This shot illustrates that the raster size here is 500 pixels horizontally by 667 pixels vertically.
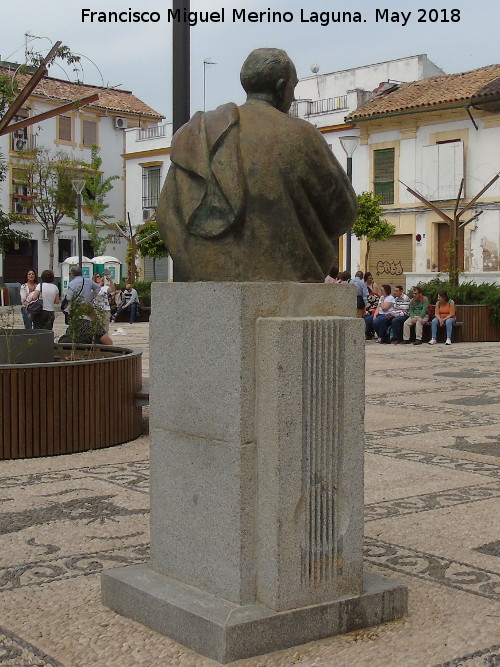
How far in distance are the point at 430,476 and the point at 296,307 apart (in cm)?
329

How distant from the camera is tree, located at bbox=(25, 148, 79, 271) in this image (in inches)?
1806

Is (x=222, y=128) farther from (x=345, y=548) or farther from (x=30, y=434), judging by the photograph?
(x=30, y=434)

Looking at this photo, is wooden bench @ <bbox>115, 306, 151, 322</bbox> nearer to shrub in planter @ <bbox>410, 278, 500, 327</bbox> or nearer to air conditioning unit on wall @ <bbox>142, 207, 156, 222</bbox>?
shrub in planter @ <bbox>410, 278, 500, 327</bbox>

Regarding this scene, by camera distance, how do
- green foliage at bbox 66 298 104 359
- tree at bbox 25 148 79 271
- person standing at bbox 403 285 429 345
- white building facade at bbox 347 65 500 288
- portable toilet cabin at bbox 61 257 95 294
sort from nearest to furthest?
1. green foliage at bbox 66 298 104 359
2. person standing at bbox 403 285 429 345
3. white building facade at bbox 347 65 500 288
4. portable toilet cabin at bbox 61 257 95 294
5. tree at bbox 25 148 79 271

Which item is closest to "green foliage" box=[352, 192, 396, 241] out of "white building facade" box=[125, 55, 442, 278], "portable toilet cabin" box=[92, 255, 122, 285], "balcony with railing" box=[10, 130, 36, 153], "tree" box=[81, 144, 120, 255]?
"white building facade" box=[125, 55, 442, 278]

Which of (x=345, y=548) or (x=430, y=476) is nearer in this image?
(x=345, y=548)

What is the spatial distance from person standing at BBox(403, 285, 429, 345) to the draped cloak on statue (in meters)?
15.9

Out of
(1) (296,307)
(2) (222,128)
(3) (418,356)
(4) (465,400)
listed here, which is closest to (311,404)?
(1) (296,307)

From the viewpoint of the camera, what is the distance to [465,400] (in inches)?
439

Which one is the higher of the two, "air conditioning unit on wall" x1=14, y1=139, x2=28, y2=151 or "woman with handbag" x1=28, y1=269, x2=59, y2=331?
"air conditioning unit on wall" x1=14, y1=139, x2=28, y2=151

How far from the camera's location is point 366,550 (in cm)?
496

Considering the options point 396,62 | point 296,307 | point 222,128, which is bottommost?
point 296,307

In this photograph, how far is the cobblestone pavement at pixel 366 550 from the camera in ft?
12.1

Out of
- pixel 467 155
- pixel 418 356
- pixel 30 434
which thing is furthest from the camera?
pixel 467 155
